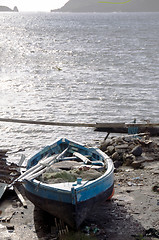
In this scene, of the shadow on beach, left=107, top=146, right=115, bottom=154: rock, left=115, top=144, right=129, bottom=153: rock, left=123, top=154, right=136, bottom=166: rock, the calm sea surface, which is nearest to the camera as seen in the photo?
the shadow on beach

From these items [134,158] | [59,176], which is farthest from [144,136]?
[59,176]

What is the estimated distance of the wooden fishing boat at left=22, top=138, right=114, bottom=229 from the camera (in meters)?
11.3

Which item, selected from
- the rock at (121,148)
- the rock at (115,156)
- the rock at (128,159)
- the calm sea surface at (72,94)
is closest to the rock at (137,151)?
the rock at (128,159)

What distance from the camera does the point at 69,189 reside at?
37.1ft

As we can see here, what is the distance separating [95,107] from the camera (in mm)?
29516

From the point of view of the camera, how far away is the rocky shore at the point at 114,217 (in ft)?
38.4

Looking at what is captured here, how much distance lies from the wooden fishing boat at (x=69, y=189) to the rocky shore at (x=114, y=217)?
547 mm

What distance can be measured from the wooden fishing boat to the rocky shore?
21.5 inches

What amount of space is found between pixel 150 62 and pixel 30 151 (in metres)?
33.9

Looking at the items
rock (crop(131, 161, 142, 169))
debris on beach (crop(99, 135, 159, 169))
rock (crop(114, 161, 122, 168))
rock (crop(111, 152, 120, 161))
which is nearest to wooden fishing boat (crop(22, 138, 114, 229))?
rock (crop(131, 161, 142, 169))

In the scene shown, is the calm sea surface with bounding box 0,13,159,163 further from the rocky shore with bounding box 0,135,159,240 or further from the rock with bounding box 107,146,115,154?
the rocky shore with bounding box 0,135,159,240

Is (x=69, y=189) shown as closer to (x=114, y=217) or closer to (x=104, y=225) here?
(x=104, y=225)

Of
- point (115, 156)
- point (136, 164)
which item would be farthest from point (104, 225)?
point (115, 156)

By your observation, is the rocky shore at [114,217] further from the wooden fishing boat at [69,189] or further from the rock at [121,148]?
the rock at [121,148]
